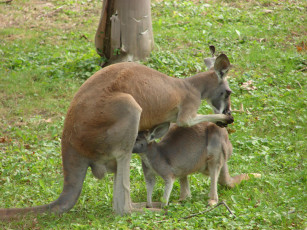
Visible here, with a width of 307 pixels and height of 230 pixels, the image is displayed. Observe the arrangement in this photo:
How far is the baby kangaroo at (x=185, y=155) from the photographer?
5.61m

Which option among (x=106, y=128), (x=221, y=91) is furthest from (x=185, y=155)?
(x=106, y=128)

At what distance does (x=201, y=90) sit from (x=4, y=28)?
7.61 meters

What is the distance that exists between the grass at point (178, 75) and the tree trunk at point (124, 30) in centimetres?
38

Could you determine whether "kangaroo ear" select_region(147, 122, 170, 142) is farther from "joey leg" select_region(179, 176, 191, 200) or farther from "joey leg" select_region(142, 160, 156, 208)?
"joey leg" select_region(179, 176, 191, 200)

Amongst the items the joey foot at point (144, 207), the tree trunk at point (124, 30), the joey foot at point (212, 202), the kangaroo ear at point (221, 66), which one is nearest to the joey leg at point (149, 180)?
the joey foot at point (144, 207)

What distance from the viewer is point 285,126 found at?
7562 millimetres

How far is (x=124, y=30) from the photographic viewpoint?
929 cm

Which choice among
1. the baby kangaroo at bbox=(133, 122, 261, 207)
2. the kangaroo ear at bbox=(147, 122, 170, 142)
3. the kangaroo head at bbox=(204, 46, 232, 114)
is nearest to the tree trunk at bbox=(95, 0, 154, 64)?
the kangaroo head at bbox=(204, 46, 232, 114)

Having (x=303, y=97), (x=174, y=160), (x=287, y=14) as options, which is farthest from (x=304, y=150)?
(x=287, y=14)

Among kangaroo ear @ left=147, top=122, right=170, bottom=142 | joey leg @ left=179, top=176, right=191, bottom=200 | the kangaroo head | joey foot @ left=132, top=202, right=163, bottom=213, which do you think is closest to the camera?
joey foot @ left=132, top=202, right=163, bottom=213

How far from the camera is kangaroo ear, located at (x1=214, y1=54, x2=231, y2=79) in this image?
591cm

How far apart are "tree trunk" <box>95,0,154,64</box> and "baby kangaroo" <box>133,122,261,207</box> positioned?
378 centimetres

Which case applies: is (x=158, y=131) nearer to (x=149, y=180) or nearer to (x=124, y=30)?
(x=149, y=180)

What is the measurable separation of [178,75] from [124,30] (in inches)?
54.9
